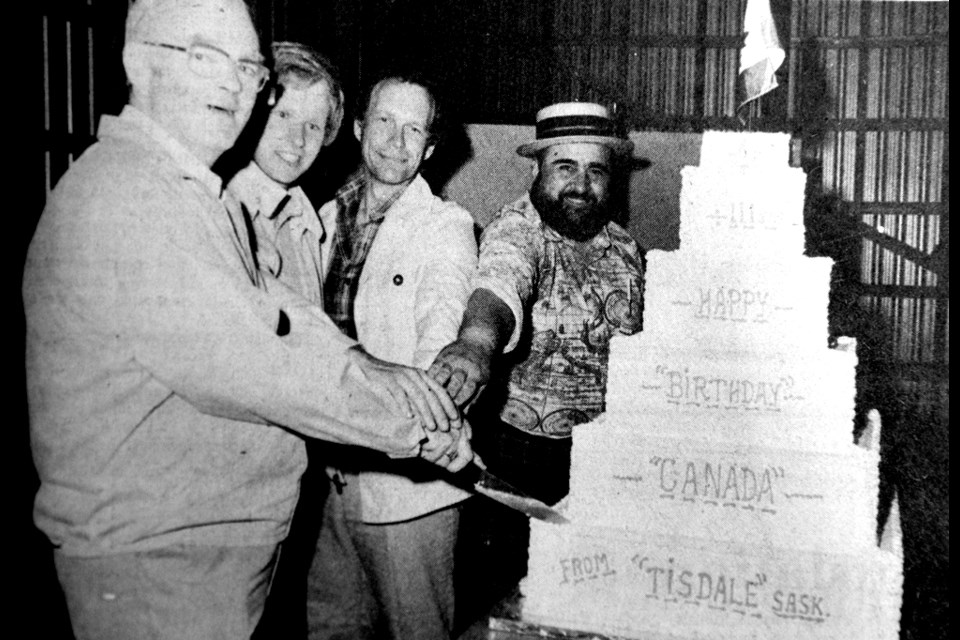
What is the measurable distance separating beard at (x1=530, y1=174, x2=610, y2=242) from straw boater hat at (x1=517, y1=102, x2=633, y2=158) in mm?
144

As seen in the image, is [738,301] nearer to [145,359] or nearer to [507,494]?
[507,494]

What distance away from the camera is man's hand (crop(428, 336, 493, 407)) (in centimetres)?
156

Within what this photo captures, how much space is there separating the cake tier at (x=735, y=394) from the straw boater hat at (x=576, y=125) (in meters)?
0.88

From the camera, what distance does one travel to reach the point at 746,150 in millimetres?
1579

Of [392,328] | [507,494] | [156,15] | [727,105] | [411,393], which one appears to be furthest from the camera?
[727,105]

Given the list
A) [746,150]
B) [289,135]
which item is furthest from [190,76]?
[746,150]

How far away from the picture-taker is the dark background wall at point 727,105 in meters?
1.56

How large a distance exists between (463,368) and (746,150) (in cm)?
74

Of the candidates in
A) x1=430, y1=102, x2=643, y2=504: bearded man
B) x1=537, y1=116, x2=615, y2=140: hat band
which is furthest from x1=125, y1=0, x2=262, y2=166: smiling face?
x1=537, y1=116, x2=615, y2=140: hat band

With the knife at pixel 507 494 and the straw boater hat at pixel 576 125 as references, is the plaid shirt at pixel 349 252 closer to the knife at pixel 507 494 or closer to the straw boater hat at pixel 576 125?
the knife at pixel 507 494

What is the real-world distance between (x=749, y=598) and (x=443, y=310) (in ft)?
2.83

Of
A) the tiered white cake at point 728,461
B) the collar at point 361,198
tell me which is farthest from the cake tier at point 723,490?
the collar at point 361,198

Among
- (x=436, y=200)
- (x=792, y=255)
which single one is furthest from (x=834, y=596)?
(x=436, y=200)

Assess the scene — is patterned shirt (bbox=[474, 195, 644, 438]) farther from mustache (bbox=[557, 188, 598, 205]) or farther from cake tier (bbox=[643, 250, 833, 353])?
cake tier (bbox=[643, 250, 833, 353])
